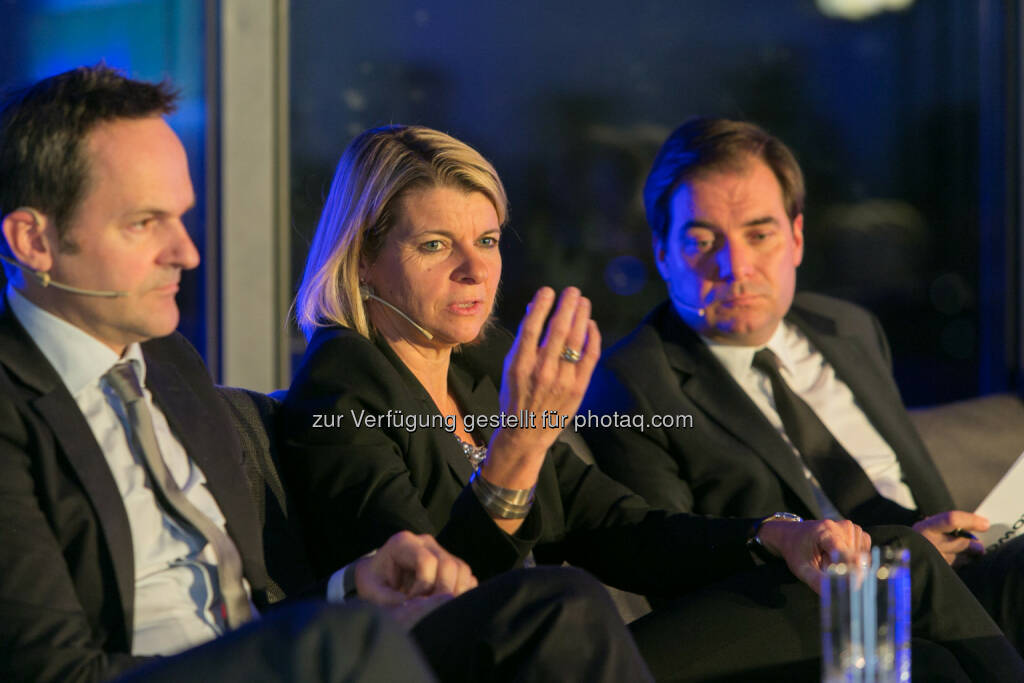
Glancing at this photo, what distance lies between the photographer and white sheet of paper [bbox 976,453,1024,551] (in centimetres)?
241

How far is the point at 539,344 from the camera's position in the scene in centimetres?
185

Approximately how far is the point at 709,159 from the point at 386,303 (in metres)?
0.91

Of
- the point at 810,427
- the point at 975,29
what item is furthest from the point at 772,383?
the point at 975,29

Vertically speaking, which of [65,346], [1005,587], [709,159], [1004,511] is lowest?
[1005,587]

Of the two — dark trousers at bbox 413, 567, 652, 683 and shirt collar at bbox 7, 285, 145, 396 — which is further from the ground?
shirt collar at bbox 7, 285, 145, 396

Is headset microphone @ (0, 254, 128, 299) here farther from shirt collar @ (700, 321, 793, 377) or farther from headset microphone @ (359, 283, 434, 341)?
shirt collar @ (700, 321, 793, 377)

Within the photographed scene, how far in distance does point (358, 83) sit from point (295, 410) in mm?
1815

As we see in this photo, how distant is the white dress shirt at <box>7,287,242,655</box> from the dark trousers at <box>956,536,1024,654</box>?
1.50m

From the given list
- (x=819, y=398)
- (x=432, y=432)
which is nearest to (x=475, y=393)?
(x=432, y=432)

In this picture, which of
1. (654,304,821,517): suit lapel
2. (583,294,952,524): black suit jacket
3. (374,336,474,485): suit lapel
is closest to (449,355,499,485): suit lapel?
(374,336,474,485): suit lapel

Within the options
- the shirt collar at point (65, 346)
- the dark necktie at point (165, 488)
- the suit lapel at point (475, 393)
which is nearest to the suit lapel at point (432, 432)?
the suit lapel at point (475, 393)

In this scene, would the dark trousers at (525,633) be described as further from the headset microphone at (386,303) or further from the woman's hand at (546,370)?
the headset microphone at (386,303)

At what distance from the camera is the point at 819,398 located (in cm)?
277

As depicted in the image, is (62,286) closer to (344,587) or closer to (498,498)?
(344,587)
